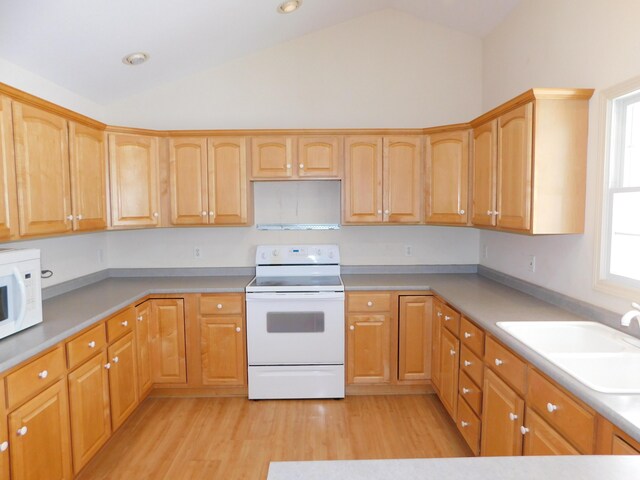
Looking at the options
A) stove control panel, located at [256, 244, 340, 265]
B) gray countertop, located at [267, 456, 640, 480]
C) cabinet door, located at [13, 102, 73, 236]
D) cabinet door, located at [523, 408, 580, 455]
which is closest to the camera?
gray countertop, located at [267, 456, 640, 480]

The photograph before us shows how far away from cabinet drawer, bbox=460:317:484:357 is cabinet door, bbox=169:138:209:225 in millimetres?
2169

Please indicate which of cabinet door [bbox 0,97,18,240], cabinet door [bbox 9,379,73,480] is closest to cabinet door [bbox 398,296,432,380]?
cabinet door [bbox 9,379,73,480]

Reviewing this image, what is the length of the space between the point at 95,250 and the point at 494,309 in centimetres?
319

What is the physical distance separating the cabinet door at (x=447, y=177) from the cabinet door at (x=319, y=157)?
76cm

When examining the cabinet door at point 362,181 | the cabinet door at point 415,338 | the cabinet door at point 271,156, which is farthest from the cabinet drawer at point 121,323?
the cabinet door at point 415,338

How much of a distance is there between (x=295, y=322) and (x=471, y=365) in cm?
135

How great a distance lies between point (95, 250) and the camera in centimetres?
349

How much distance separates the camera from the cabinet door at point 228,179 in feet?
10.9

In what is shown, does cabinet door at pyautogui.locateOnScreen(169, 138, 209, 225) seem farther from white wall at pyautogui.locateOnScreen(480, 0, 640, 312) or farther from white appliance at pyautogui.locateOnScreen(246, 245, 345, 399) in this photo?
white wall at pyautogui.locateOnScreen(480, 0, 640, 312)

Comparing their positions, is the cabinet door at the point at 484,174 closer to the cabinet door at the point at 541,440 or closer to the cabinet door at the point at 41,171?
the cabinet door at the point at 541,440

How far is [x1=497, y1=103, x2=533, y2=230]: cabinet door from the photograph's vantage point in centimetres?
225

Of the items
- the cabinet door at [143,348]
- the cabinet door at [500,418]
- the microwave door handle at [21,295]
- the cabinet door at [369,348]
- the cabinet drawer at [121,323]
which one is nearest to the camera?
the cabinet door at [500,418]

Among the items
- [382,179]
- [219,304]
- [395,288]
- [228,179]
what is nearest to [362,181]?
[382,179]

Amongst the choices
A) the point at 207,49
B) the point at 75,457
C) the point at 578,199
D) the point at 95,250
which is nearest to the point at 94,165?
the point at 95,250
